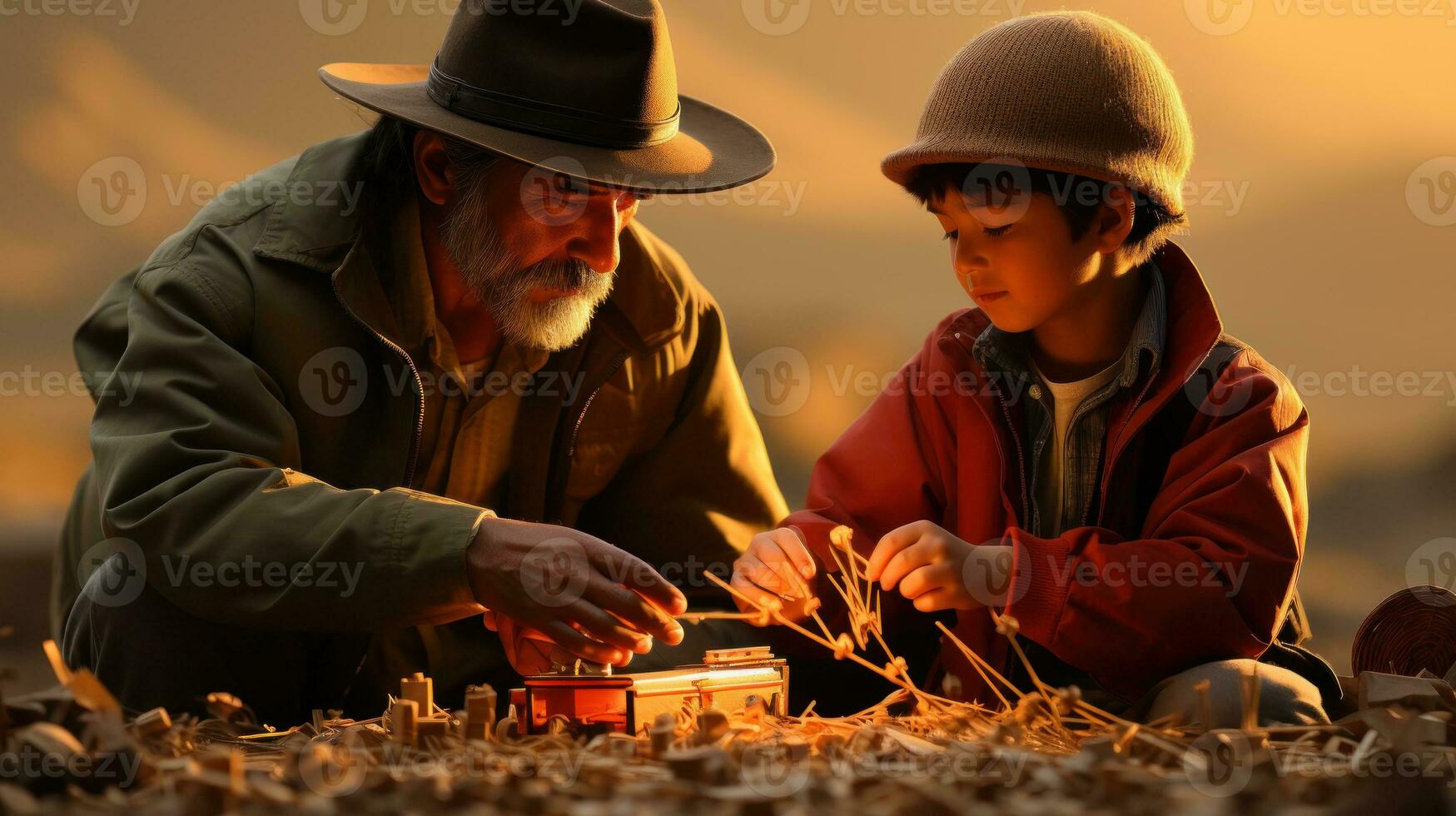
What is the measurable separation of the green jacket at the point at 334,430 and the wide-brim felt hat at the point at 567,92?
289 millimetres

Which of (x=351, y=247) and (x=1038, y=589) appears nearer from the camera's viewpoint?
(x=1038, y=589)

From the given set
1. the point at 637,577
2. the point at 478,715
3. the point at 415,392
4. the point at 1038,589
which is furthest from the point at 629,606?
the point at 415,392

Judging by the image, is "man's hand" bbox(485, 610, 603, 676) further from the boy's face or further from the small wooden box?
the boy's face

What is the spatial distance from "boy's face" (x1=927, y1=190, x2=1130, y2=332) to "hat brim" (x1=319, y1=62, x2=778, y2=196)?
40 centimetres

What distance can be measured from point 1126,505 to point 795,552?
0.50m

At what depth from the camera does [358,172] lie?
7.33 ft

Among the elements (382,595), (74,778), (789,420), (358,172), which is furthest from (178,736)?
(789,420)

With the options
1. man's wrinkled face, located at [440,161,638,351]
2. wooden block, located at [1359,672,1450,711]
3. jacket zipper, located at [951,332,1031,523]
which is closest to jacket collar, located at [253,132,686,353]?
man's wrinkled face, located at [440,161,638,351]

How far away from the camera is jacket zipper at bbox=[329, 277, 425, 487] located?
2061 millimetres

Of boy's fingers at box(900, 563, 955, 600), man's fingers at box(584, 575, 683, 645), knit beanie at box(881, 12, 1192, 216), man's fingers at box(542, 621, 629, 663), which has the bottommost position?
man's fingers at box(542, 621, 629, 663)

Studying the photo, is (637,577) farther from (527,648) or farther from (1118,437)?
(1118,437)

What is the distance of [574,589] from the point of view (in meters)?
1.66

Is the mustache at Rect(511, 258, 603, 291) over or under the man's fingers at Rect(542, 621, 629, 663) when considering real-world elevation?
over

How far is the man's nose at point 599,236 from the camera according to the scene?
6.89 feet
